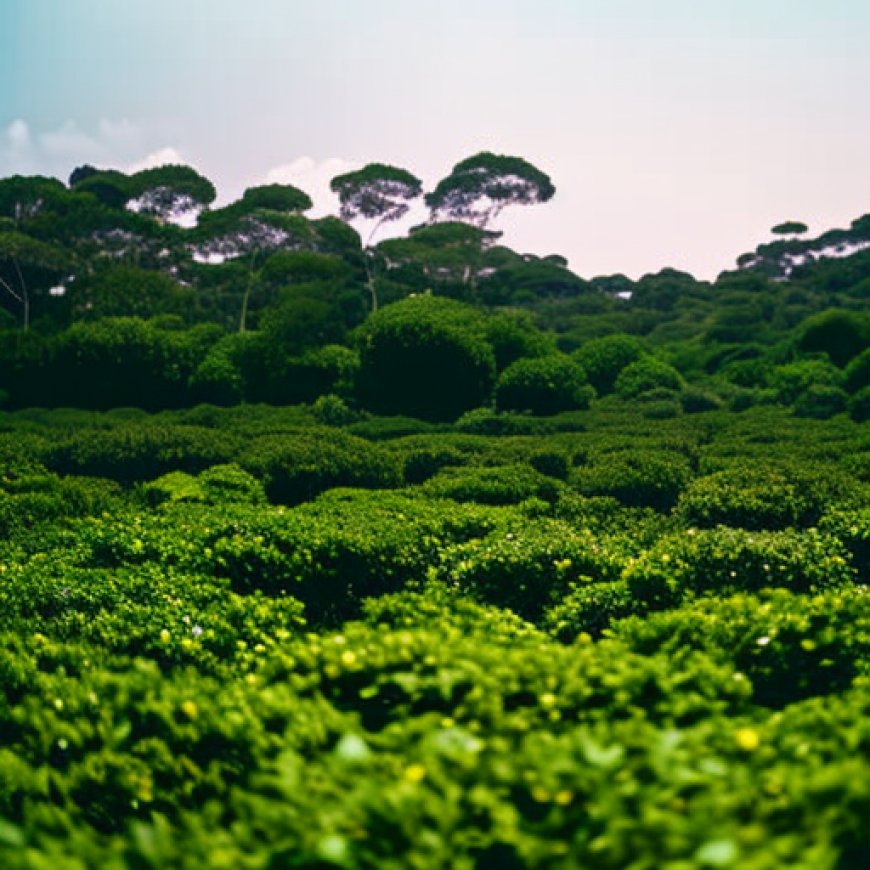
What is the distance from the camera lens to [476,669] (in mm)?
3754

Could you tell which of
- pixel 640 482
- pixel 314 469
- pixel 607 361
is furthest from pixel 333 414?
pixel 607 361

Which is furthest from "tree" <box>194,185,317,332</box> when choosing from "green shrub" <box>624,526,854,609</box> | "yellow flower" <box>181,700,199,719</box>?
"yellow flower" <box>181,700,199,719</box>

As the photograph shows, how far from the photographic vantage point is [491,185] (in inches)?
1766

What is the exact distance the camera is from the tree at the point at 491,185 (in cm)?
4466

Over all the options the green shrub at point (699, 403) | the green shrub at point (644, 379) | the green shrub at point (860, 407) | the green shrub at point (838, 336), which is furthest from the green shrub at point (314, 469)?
the green shrub at point (838, 336)

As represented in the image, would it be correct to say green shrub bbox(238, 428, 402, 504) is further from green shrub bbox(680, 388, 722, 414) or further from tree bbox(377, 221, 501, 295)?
tree bbox(377, 221, 501, 295)

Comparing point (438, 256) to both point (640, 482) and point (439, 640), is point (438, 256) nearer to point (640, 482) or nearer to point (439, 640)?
point (640, 482)

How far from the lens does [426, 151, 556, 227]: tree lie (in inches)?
1758

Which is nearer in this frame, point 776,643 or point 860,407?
point 776,643

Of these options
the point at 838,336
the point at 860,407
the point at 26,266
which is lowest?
the point at 860,407

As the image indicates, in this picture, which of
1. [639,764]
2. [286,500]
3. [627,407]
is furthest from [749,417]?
[639,764]

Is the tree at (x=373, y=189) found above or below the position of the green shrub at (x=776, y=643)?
above

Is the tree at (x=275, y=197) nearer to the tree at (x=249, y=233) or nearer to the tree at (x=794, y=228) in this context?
the tree at (x=249, y=233)

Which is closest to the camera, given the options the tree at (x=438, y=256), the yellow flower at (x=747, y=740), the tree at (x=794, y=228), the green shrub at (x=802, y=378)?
the yellow flower at (x=747, y=740)
